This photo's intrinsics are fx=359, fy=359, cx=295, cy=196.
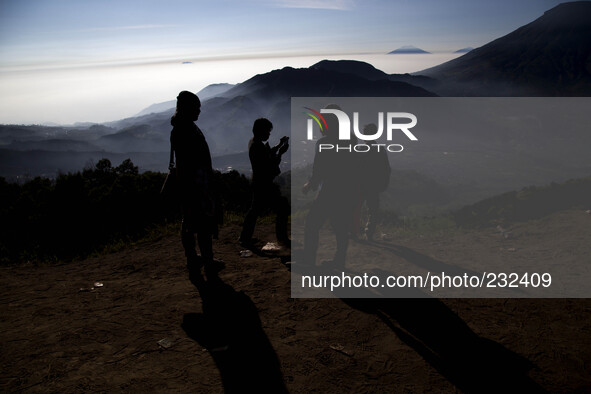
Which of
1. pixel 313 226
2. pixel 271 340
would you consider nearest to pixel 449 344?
pixel 271 340

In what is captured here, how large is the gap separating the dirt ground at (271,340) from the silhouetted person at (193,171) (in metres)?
0.96

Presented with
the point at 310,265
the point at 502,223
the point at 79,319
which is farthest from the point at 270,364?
the point at 502,223

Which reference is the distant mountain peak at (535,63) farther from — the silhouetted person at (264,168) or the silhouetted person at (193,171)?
the silhouetted person at (193,171)

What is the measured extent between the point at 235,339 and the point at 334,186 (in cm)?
241

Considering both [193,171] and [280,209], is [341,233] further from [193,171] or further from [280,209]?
[193,171]

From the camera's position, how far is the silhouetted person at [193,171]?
4.55 meters

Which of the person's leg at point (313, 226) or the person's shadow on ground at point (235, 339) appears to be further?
the person's leg at point (313, 226)

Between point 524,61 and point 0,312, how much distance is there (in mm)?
199713

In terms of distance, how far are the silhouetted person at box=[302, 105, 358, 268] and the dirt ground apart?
101 centimetres

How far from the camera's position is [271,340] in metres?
3.82

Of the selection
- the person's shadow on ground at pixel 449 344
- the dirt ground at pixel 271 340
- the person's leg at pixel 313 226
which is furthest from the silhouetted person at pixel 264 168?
the person's shadow on ground at pixel 449 344

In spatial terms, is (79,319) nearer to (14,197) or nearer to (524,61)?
(14,197)

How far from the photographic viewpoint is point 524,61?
530 ft

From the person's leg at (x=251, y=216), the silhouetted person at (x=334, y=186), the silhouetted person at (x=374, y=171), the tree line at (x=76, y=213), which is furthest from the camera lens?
the tree line at (x=76, y=213)
